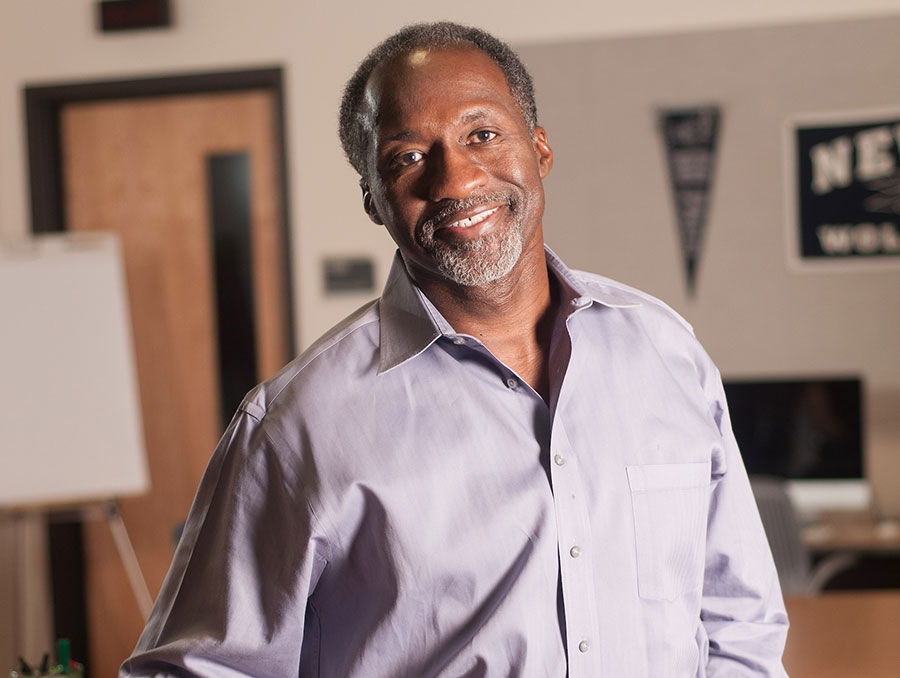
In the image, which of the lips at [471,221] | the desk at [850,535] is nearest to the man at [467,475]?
the lips at [471,221]

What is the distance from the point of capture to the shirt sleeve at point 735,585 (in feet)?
3.74

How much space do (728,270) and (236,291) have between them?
6.06 ft

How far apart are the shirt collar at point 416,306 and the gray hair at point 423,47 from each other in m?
0.15

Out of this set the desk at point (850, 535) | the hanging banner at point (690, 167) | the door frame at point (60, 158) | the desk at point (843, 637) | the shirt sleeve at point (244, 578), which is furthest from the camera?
the door frame at point (60, 158)

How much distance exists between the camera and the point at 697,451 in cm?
109

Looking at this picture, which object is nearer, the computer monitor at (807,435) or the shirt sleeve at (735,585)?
the shirt sleeve at (735,585)

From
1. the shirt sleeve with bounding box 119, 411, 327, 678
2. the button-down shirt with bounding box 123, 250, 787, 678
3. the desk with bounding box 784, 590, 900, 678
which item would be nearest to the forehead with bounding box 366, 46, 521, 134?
the button-down shirt with bounding box 123, 250, 787, 678

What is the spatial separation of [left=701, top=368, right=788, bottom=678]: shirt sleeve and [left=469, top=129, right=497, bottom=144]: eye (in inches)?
15.6

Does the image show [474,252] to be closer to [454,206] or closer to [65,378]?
[454,206]

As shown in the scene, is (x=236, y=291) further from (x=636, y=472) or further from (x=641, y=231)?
(x=636, y=472)

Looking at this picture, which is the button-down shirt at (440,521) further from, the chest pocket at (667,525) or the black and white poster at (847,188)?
the black and white poster at (847,188)

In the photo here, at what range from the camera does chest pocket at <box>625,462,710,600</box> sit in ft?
3.40

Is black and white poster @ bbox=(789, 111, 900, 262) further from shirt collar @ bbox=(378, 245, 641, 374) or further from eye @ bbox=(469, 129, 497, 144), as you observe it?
eye @ bbox=(469, 129, 497, 144)

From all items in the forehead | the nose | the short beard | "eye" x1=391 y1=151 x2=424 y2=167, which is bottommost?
the short beard
